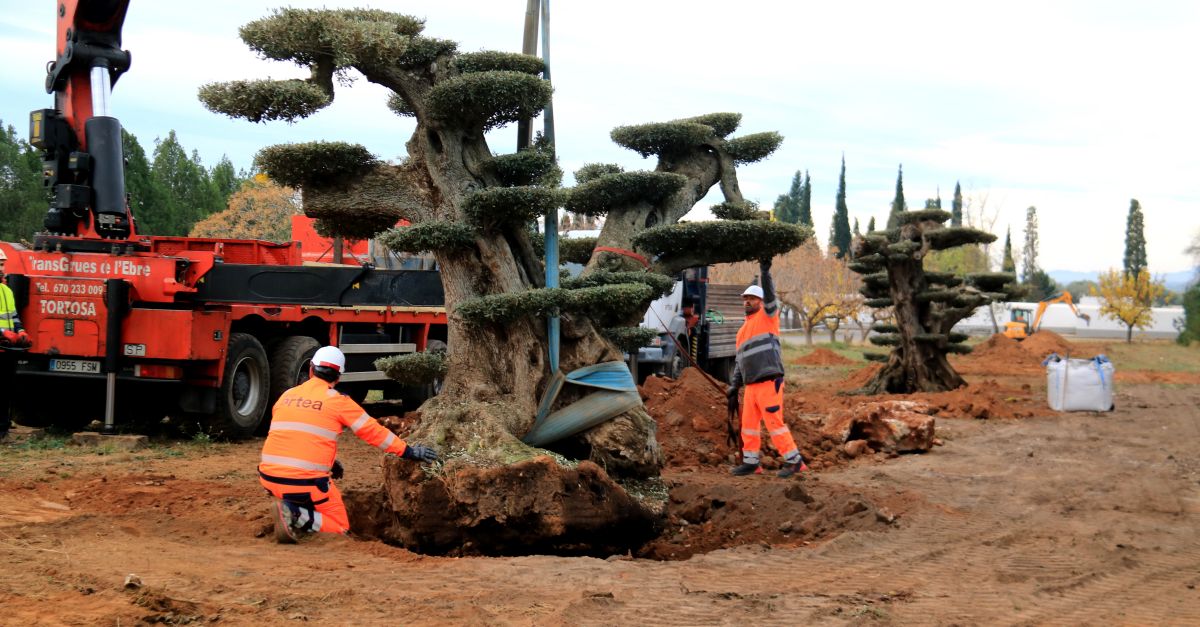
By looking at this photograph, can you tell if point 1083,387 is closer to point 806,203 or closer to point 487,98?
point 487,98

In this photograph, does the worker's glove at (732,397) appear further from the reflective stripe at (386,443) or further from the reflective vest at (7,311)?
the reflective vest at (7,311)

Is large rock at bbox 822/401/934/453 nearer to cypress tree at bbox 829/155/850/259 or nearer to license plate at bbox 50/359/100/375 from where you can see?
license plate at bbox 50/359/100/375

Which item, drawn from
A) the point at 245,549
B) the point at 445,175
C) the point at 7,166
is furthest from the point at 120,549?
the point at 7,166

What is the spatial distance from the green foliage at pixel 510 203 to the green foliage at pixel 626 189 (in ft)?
5.16

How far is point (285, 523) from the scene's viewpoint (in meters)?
6.59

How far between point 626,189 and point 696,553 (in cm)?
368

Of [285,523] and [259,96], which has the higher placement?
[259,96]

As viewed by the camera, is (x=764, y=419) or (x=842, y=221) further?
(x=842, y=221)

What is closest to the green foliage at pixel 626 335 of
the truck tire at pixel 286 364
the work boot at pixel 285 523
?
the work boot at pixel 285 523

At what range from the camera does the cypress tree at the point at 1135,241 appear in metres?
78.7

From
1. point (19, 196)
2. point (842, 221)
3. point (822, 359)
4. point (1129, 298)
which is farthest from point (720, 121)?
point (842, 221)

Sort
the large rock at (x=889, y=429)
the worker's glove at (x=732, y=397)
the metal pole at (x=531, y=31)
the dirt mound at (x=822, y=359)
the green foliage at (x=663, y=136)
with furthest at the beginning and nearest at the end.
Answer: the dirt mound at (x=822, y=359) → the large rock at (x=889, y=429) → the worker's glove at (x=732, y=397) → the green foliage at (x=663, y=136) → the metal pole at (x=531, y=31)

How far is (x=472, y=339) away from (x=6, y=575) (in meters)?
3.64

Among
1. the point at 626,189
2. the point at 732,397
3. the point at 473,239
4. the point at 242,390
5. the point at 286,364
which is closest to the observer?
the point at 473,239
